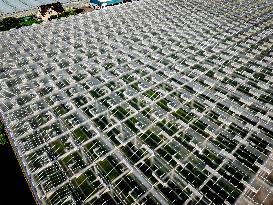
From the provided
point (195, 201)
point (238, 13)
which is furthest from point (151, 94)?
point (238, 13)

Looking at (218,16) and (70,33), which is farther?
(218,16)

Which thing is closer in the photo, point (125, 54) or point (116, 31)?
point (125, 54)

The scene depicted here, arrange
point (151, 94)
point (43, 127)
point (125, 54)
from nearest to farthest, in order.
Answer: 1. point (43, 127)
2. point (151, 94)
3. point (125, 54)

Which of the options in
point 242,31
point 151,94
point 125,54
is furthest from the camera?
point 242,31

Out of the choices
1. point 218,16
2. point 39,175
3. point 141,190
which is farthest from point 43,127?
point 218,16

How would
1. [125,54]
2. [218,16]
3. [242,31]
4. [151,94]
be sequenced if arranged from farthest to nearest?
[218,16] → [242,31] → [125,54] → [151,94]

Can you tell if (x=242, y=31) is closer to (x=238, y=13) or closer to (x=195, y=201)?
(x=238, y=13)

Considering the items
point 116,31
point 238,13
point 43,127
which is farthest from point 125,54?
point 238,13

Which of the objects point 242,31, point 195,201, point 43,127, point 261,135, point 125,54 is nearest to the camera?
point 195,201

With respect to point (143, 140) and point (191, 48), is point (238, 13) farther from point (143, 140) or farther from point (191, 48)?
point (143, 140)
